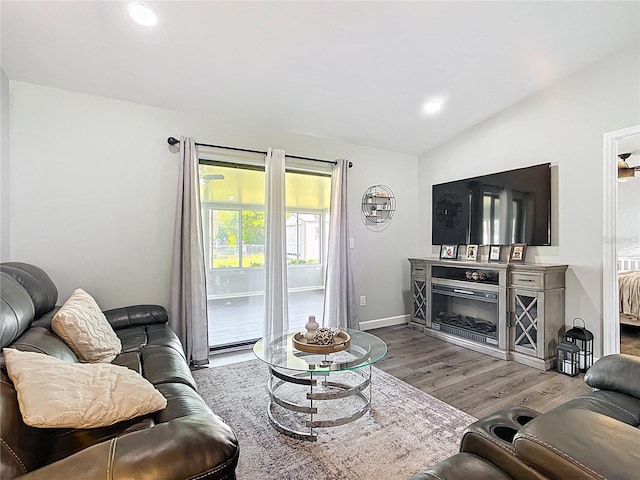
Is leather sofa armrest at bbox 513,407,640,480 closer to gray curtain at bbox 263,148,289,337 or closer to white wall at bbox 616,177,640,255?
gray curtain at bbox 263,148,289,337

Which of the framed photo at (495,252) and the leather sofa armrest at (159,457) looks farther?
the framed photo at (495,252)

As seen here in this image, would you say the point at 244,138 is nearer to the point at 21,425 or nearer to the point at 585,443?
the point at 21,425

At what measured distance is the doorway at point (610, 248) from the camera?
10.0 ft

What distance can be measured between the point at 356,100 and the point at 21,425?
3411 mm

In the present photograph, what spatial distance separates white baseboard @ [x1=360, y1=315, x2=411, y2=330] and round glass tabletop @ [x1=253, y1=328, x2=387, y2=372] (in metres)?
1.82

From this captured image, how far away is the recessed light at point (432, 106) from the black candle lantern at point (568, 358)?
8.83ft

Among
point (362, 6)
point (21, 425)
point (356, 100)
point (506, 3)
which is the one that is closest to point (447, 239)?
point (356, 100)

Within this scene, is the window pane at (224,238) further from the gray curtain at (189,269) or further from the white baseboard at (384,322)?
the white baseboard at (384,322)

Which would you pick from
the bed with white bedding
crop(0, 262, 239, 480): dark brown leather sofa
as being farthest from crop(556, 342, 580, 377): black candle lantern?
crop(0, 262, 239, 480): dark brown leather sofa

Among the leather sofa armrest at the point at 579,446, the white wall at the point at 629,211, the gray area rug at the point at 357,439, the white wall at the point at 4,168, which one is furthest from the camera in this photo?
the white wall at the point at 629,211

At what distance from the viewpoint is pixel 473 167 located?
4.26m

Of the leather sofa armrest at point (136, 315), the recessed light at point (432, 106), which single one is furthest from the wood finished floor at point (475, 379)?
the recessed light at point (432, 106)

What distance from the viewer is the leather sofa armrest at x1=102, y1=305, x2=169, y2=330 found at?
9.06 feet

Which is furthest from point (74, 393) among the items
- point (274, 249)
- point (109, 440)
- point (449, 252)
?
point (449, 252)
